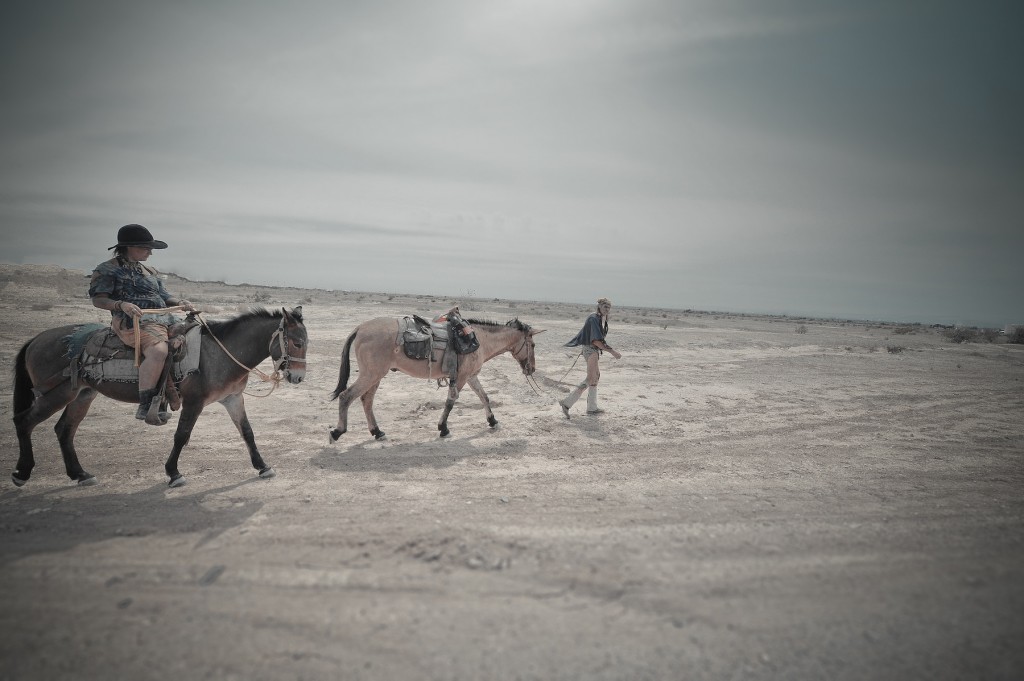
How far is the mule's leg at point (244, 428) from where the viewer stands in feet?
18.3

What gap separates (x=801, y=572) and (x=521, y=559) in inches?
94.1

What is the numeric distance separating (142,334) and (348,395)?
2971 mm

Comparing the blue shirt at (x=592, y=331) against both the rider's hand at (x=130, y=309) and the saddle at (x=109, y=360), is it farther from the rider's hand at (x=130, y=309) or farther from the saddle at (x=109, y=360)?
the rider's hand at (x=130, y=309)

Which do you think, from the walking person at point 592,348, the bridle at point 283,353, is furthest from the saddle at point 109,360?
the walking person at point 592,348

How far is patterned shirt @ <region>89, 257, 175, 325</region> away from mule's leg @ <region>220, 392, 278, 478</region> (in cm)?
137

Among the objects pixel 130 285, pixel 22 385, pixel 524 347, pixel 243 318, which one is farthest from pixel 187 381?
pixel 524 347

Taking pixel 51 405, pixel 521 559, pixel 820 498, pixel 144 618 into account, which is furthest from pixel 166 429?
pixel 820 498

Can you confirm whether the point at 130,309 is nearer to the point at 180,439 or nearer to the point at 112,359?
the point at 112,359

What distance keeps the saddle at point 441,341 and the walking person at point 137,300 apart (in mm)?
3249

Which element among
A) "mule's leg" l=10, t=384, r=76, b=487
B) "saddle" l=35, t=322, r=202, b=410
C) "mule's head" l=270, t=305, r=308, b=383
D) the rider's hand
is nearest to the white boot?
"mule's head" l=270, t=305, r=308, b=383

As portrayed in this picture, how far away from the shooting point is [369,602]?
3154 millimetres

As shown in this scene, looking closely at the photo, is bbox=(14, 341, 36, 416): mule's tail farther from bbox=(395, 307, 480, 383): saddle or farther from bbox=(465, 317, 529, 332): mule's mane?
bbox=(465, 317, 529, 332): mule's mane

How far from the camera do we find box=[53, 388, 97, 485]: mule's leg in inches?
208

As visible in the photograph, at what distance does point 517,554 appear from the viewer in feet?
12.6
